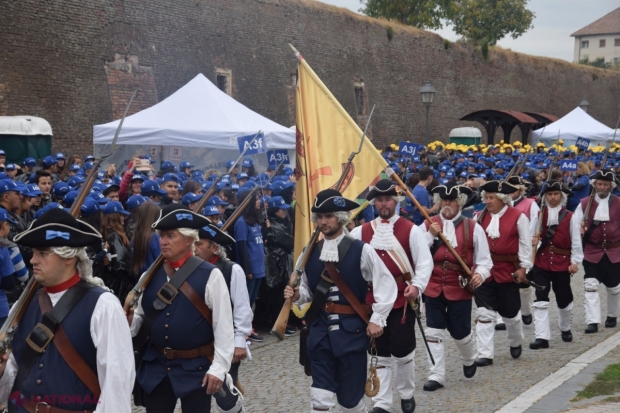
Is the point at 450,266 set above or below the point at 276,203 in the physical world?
below

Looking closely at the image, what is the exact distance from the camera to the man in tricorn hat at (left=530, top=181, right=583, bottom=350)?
1048 cm

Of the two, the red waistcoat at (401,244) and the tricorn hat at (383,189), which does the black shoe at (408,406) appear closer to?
the red waistcoat at (401,244)

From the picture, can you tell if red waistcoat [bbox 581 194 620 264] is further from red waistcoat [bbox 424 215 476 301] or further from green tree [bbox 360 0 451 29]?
green tree [bbox 360 0 451 29]

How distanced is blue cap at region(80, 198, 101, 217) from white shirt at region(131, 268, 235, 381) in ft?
10.5

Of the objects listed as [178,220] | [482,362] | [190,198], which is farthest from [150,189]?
[178,220]

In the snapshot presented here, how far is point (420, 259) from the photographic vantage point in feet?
24.4

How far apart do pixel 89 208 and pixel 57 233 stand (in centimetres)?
417

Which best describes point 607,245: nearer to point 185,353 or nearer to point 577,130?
point 185,353

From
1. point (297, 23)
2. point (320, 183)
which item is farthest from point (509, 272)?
point (297, 23)

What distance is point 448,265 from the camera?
8.44 metres

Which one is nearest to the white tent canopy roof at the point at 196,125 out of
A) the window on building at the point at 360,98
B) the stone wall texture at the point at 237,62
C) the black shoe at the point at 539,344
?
Result: the stone wall texture at the point at 237,62

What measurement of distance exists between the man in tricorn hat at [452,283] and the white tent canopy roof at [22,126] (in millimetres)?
10722

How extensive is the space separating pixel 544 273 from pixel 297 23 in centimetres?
2212

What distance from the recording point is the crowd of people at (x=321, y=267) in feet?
16.8
